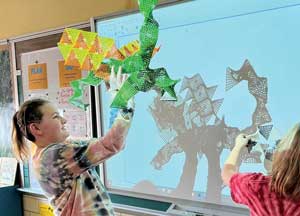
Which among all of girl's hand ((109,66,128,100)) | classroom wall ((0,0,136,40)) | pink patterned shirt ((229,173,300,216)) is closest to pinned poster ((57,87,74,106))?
classroom wall ((0,0,136,40))

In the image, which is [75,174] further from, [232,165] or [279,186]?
[279,186]

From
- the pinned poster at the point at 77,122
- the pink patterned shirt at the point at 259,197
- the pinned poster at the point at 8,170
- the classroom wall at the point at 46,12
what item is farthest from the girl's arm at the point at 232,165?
the pinned poster at the point at 8,170

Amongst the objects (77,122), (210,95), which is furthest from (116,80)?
(77,122)

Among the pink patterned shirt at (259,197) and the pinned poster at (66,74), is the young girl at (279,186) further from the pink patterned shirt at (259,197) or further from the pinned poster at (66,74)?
the pinned poster at (66,74)

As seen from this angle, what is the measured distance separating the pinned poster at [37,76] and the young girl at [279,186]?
1764 mm

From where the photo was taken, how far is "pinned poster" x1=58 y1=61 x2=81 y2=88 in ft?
8.61

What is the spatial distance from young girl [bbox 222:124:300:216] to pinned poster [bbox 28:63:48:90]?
69.4 inches

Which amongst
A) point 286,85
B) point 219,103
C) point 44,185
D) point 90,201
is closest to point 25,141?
point 44,185

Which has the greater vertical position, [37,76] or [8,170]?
[37,76]

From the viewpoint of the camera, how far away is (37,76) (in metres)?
2.86

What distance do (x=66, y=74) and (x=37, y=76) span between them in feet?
0.99

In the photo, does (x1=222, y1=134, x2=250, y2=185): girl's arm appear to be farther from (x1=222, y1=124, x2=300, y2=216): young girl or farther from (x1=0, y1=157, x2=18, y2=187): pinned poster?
(x1=0, y1=157, x2=18, y2=187): pinned poster

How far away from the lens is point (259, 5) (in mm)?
1740

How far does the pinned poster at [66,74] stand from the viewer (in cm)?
262
